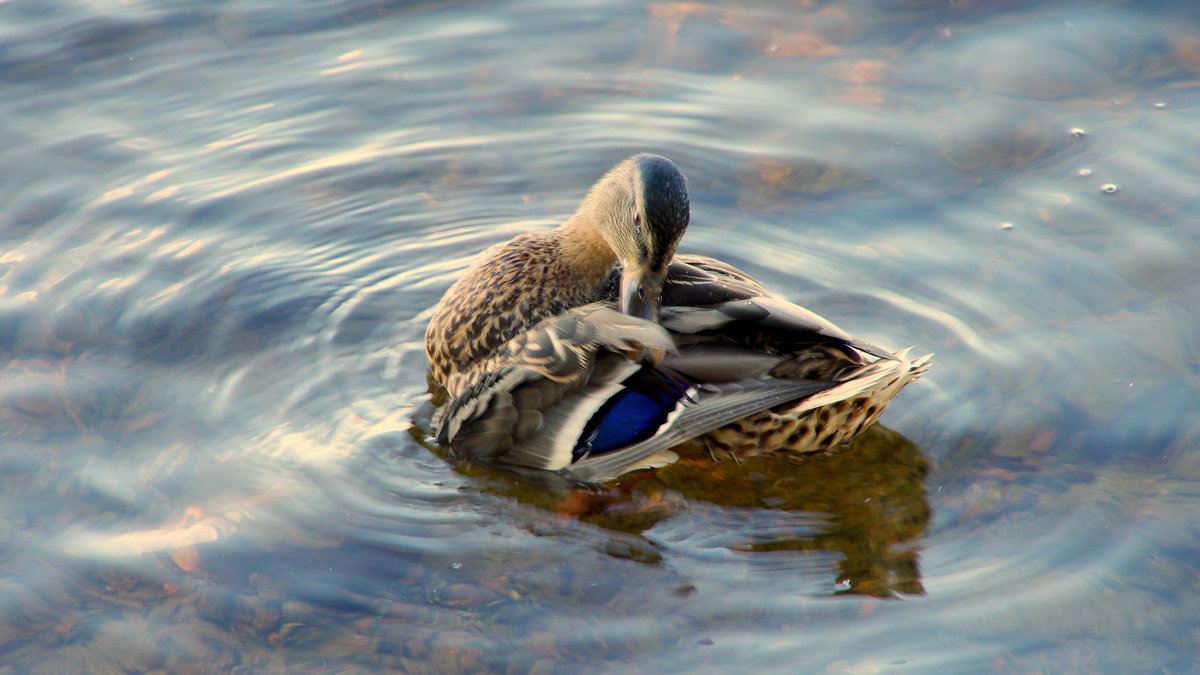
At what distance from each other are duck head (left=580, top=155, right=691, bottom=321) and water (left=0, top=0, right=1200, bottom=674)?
785 millimetres

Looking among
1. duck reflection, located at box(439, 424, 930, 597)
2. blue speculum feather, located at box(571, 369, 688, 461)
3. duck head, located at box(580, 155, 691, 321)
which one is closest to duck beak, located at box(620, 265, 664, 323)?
duck head, located at box(580, 155, 691, 321)

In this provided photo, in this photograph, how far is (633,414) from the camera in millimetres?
4754

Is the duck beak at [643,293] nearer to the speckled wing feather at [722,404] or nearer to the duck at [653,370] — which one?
the duck at [653,370]

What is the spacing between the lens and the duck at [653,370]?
4.60m

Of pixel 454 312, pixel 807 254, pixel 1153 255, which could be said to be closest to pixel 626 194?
pixel 454 312

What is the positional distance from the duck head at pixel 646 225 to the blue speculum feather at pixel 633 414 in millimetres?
256

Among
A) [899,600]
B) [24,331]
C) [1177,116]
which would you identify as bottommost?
[899,600]

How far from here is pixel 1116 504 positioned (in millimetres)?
4562

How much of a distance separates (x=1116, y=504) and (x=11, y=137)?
20.0ft

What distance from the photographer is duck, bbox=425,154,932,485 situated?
15.1ft

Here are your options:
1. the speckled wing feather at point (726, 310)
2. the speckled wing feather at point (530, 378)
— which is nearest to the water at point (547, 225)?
the speckled wing feather at point (530, 378)

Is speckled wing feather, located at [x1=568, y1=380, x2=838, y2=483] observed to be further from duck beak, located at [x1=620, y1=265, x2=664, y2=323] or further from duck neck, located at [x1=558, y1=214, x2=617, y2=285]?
duck neck, located at [x1=558, y1=214, x2=617, y2=285]

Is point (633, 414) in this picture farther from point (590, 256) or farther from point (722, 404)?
point (590, 256)

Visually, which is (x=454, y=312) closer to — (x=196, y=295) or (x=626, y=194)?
(x=626, y=194)
